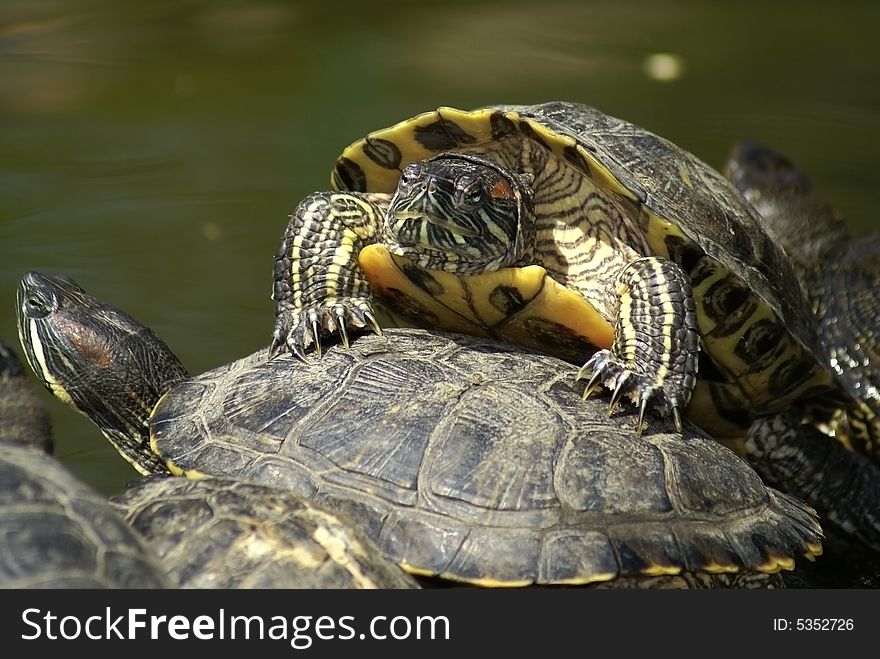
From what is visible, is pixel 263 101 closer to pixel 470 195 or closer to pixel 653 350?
pixel 470 195

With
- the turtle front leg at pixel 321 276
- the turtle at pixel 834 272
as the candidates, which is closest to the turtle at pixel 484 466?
the turtle front leg at pixel 321 276

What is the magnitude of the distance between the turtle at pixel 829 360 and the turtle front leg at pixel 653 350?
47.0 inches

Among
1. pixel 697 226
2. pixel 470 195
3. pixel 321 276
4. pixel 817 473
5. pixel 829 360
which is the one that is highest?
pixel 470 195

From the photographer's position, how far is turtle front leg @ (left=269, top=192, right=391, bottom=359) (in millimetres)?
4410

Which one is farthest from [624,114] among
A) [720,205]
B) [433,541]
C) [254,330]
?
[433,541]

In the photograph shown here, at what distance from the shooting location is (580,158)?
440cm

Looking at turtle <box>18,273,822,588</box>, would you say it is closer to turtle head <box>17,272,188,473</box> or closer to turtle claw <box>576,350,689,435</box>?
turtle claw <box>576,350,689,435</box>

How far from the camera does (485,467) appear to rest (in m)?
3.80

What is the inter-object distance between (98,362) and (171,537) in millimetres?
1514

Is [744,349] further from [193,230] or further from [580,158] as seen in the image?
[193,230]

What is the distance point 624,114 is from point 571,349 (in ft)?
18.3

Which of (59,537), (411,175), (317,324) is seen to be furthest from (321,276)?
(59,537)

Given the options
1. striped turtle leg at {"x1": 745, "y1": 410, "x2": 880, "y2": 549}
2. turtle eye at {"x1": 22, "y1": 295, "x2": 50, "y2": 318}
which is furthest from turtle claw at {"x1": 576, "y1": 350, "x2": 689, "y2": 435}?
turtle eye at {"x1": 22, "y1": 295, "x2": 50, "y2": 318}

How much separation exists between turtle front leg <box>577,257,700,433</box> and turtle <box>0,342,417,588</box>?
1095mm
